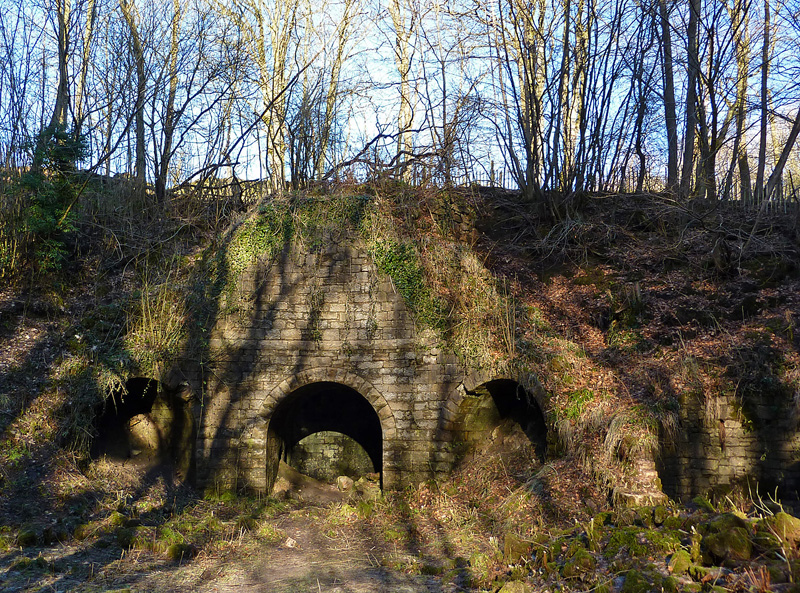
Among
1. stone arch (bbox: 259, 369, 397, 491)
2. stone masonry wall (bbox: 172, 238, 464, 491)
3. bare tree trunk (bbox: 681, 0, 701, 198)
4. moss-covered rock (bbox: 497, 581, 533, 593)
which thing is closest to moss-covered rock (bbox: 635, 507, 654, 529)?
Answer: moss-covered rock (bbox: 497, 581, 533, 593)

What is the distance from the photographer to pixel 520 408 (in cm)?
957

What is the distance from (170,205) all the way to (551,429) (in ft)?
31.2

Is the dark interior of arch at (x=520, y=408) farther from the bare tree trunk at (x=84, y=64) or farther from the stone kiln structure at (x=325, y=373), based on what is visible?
the bare tree trunk at (x=84, y=64)

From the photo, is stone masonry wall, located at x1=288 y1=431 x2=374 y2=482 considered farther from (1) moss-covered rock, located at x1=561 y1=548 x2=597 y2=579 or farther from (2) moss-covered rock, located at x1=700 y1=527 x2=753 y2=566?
(2) moss-covered rock, located at x1=700 y1=527 x2=753 y2=566

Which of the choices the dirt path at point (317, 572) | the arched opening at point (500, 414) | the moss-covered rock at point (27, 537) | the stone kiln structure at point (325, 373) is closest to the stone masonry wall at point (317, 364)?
the stone kiln structure at point (325, 373)

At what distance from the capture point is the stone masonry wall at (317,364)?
927 centimetres

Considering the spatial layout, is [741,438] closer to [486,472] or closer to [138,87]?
[486,472]

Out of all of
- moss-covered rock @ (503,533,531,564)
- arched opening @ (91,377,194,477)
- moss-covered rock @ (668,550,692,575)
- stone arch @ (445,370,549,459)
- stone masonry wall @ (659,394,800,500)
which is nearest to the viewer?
moss-covered rock @ (668,550,692,575)

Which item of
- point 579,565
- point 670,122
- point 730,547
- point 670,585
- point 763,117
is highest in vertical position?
point 670,122

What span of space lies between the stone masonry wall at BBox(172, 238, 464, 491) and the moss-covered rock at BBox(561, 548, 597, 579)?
12.1ft

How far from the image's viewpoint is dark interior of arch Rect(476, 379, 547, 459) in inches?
353

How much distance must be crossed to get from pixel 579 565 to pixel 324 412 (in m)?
6.84

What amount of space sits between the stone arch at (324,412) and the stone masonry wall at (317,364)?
0.03 m

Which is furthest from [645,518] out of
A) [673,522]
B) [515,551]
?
[515,551]
